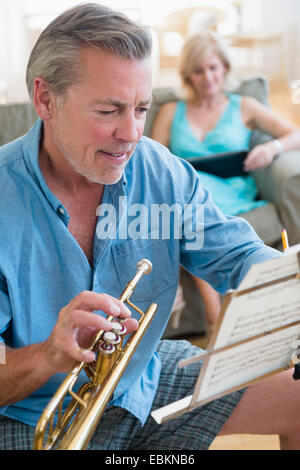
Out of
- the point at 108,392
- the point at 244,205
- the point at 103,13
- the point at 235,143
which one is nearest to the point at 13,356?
the point at 108,392

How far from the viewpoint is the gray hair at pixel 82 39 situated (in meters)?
0.88

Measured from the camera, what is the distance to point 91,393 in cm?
73

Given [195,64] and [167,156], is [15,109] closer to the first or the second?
[195,64]

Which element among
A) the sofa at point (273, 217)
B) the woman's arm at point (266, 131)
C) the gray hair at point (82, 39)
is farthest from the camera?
the woman's arm at point (266, 131)

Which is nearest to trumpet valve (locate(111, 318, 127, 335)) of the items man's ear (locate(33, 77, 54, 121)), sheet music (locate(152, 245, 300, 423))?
sheet music (locate(152, 245, 300, 423))

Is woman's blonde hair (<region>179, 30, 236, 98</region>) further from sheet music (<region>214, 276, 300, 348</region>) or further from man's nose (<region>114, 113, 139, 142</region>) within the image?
sheet music (<region>214, 276, 300, 348</region>)

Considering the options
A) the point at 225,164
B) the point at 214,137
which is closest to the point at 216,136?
the point at 214,137

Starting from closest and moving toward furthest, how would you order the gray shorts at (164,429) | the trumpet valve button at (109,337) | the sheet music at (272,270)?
the sheet music at (272,270)
the trumpet valve button at (109,337)
the gray shorts at (164,429)

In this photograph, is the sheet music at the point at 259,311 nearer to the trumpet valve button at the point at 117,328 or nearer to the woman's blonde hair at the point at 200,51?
the trumpet valve button at the point at 117,328

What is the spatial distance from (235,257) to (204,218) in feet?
0.36

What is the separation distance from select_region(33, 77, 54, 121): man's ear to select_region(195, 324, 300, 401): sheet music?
57cm

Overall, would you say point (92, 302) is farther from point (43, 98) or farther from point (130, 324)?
point (43, 98)

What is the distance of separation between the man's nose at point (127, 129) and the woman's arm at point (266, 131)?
137 cm

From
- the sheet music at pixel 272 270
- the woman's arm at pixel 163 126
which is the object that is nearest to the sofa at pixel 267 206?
the woman's arm at pixel 163 126
